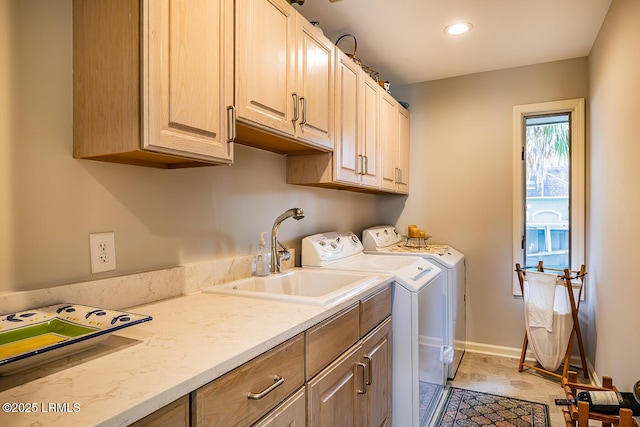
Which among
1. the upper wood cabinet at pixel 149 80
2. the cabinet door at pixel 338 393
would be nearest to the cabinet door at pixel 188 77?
the upper wood cabinet at pixel 149 80

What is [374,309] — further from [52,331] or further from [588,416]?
[52,331]

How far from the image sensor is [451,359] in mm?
2420

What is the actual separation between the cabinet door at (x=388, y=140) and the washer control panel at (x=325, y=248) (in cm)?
54

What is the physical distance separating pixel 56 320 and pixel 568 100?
340 centimetres

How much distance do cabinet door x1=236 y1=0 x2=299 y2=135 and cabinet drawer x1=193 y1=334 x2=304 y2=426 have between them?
2.59ft

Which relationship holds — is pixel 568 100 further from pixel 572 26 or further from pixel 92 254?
pixel 92 254

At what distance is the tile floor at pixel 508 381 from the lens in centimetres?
233

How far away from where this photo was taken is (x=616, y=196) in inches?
75.5

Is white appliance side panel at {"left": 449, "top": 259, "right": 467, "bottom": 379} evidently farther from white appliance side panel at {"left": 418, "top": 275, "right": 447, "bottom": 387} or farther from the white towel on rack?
the white towel on rack

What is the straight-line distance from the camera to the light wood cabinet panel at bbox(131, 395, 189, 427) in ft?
2.06

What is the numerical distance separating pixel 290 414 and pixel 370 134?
183cm

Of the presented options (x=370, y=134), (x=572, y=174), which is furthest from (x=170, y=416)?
(x=572, y=174)

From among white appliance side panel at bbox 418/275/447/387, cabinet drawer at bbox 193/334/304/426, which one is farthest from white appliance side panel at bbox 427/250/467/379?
cabinet drawer at bbox 193/334/304/426

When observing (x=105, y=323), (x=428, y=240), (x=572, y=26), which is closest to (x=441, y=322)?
(x=428, y=240)
